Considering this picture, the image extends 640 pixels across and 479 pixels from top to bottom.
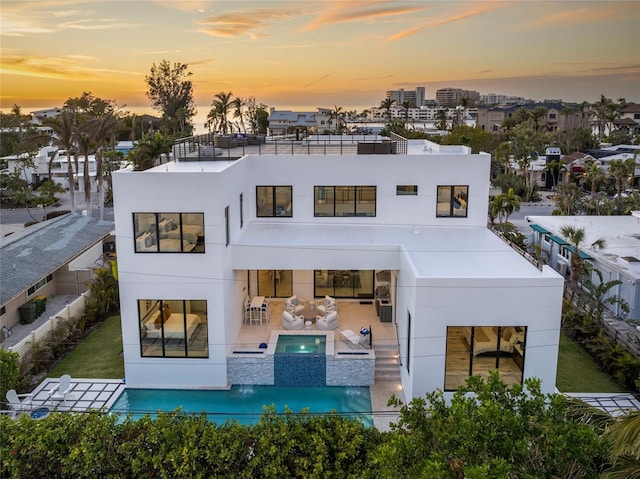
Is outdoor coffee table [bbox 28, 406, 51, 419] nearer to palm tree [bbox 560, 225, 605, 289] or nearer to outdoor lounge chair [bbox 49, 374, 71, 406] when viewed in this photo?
outdoor lounge chair [bbox 49, 374, 71, 406]

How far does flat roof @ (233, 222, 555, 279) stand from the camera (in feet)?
53.3

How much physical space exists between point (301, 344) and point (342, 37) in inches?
634

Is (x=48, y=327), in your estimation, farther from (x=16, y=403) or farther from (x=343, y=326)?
(x=343, y=326)

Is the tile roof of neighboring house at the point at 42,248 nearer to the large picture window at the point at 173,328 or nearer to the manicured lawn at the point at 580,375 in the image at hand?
the large picture window at the point at 173,328

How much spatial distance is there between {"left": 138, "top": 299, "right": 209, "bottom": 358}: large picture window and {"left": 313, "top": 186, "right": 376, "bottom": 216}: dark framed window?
23.5ft

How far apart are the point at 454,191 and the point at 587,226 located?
1321cm

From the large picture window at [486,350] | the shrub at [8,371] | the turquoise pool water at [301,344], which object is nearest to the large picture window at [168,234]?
the turquoise pool water at [301,344]

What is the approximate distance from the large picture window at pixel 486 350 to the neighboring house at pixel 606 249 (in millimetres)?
9776

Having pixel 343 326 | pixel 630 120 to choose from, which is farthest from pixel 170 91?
pixel 630 120

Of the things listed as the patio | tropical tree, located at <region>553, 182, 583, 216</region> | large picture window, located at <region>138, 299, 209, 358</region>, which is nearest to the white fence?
large picture window, located at <region>138, 299, 209, 358</region>

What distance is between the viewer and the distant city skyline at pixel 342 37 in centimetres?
2239

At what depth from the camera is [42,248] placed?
24828 millimetres

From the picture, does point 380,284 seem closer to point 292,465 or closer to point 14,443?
point 292,465

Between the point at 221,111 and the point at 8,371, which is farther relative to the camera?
the point at 221,111
